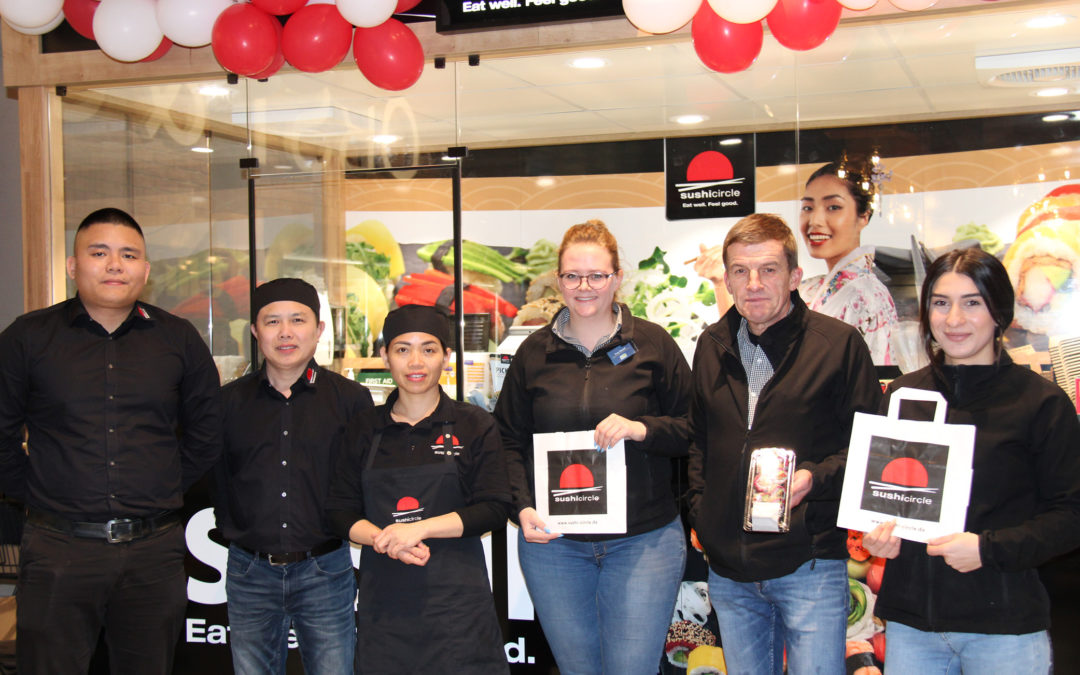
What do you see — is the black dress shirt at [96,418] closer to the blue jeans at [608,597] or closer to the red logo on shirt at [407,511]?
the red logo on shirt at [407,511]

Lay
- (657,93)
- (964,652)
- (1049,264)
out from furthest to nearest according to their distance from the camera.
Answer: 1. (657,93)
2. (1049,264)
3. (964,652)

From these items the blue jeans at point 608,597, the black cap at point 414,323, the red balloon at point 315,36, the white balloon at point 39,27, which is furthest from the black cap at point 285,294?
the white balloon at point 39,27


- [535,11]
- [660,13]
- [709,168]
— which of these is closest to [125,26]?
[535,11]

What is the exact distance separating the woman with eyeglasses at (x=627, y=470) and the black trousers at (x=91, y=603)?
1.18m

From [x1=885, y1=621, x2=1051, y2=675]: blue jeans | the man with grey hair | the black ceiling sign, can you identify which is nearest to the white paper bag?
the man with grey hair

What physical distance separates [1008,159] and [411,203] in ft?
9.87

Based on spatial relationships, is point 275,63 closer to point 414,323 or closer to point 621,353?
point 414,323

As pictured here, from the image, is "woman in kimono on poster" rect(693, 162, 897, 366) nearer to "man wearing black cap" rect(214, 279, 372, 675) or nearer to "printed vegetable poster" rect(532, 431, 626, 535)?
"printed vegetable poster" rect(532, 431, 626, 535)

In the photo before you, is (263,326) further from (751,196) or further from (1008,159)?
(1008,159)

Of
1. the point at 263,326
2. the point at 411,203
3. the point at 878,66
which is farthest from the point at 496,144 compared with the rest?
the point at 263,326

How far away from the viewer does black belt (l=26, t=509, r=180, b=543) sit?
8.77 feet

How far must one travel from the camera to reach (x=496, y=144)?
485 centimetres

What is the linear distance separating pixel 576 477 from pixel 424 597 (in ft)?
1.83

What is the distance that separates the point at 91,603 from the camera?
105 inches
